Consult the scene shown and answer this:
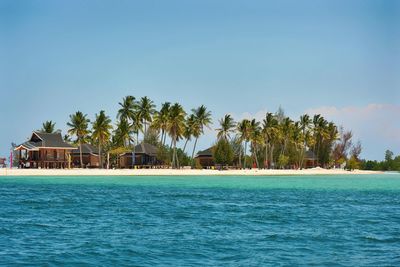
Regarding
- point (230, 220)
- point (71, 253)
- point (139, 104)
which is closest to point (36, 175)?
point (139, 104)

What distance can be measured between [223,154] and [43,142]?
34.0 meters

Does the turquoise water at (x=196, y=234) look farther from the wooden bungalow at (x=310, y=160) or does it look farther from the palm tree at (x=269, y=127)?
the wooden bungalow at (x=310, y=160)

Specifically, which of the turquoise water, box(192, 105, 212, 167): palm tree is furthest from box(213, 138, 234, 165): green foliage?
the turquoise water

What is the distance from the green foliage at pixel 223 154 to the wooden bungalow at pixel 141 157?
1149cm

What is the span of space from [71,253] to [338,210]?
19334 mm

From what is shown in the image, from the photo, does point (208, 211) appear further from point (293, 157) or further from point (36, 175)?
point (293, 157)

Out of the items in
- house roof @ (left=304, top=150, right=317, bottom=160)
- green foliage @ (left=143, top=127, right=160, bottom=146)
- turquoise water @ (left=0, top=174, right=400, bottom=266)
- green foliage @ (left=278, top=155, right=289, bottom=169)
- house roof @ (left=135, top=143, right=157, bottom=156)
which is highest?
green foliage @ (left=143, top=127, right=160, bottom=146)

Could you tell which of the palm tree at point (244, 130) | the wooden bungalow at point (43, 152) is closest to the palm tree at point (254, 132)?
the palm tree at point (244, 130)

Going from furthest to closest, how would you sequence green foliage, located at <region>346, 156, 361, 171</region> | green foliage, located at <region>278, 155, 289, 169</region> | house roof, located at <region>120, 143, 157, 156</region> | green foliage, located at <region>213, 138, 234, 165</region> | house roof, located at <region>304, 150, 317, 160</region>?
house roof, located at <region>304, 150, 317, 160</region> → green foliage, located at <region>346, 156, 361, 171</region> → green foliage, located at <region>278, 155, 289, 169</region> → green foliage, located at <region>213, 138, 234, 165</region> → house roof, located at <region>120, 143, 157, 156</region>

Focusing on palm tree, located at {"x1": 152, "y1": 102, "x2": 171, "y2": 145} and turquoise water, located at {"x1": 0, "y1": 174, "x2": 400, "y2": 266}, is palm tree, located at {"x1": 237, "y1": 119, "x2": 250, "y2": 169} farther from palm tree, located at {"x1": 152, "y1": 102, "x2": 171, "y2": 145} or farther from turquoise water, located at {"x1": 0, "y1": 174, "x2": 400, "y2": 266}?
turquoise water, located at {"x1": 0, "y1": 174, "x2": 400, "y2": 266}

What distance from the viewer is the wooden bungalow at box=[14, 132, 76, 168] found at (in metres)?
103

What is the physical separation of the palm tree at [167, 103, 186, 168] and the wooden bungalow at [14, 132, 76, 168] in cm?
1819

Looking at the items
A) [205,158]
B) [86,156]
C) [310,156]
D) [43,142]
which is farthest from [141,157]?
[310,156]

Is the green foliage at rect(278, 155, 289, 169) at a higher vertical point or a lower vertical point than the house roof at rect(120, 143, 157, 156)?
lower
